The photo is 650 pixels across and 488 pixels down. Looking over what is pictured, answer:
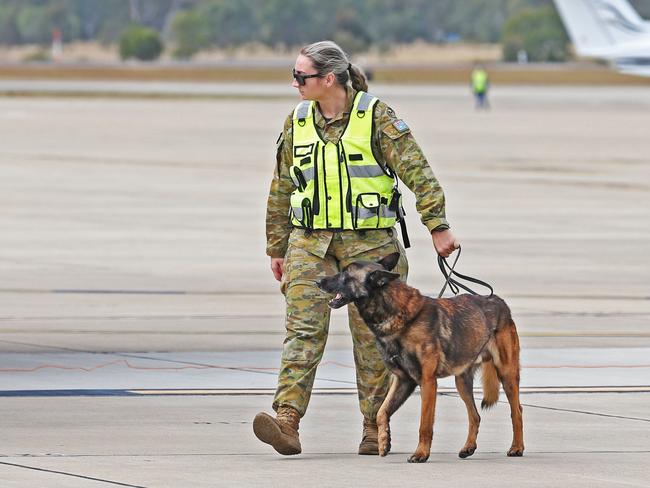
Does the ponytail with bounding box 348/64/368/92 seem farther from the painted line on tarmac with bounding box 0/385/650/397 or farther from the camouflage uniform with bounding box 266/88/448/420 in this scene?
the painted line on tarmac with bounding box 0/385/650/397

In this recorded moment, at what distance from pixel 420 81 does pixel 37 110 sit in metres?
60.6

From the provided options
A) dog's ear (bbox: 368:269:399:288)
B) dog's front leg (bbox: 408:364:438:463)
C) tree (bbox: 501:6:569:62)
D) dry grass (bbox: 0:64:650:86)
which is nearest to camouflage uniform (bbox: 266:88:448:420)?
dog's ear (bbox: 368:269:399:288)

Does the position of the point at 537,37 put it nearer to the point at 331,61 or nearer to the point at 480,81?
the point at 480,81

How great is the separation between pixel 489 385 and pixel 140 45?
160463mm

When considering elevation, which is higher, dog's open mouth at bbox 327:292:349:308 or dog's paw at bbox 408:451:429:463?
dog's open mouth at bbox 327:292:349:308

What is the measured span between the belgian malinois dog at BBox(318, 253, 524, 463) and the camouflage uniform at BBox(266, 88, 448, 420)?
45cm

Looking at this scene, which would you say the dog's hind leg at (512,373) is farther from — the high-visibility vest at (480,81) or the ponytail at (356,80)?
the high-visibility vest at (480,81)

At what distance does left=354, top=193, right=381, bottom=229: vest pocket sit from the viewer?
335 inches

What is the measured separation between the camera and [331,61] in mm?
8484

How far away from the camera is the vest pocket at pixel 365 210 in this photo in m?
8.52

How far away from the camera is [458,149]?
150 ft

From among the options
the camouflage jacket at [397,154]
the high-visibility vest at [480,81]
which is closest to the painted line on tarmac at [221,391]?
the camouflage jacket at [397,154]

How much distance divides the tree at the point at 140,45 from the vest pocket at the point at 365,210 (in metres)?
160

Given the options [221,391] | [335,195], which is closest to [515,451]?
[335,195]
